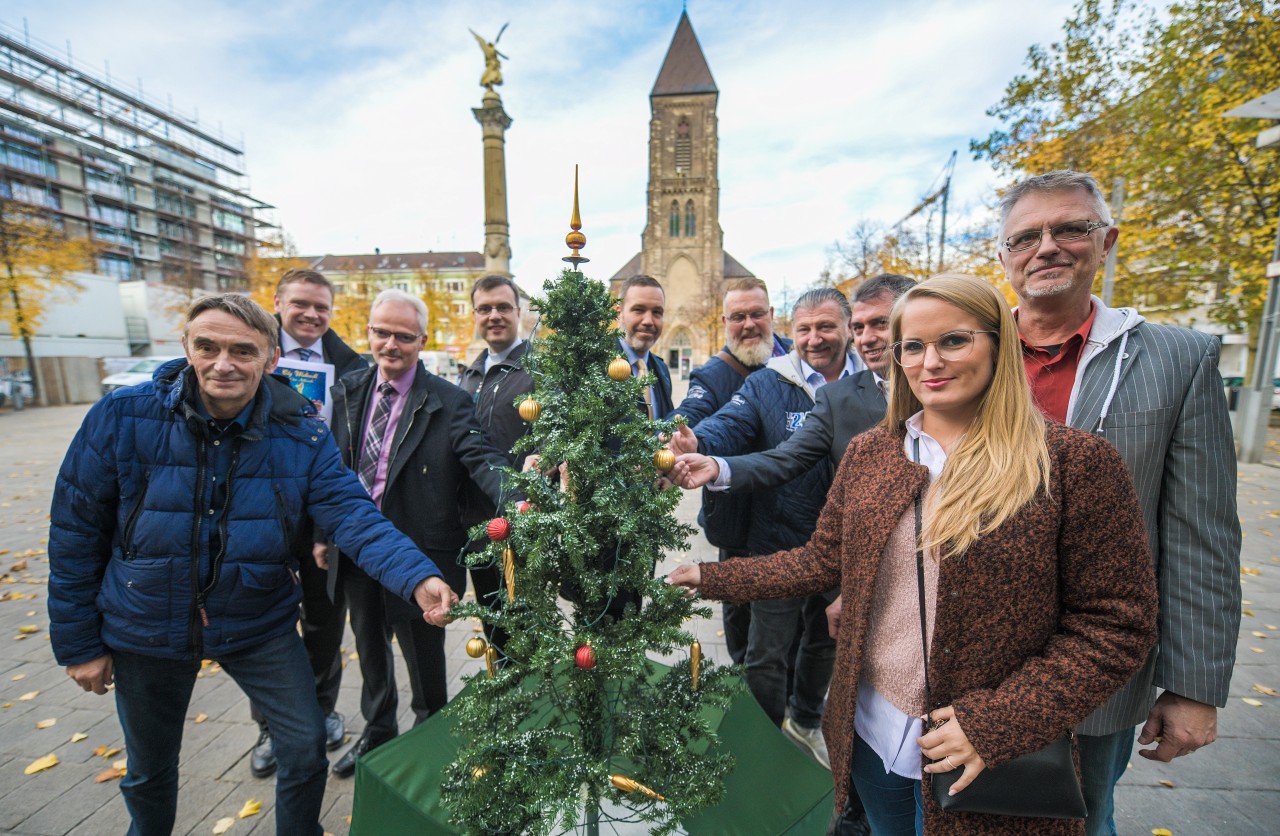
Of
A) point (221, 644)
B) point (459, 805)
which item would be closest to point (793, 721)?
point (459, 805)

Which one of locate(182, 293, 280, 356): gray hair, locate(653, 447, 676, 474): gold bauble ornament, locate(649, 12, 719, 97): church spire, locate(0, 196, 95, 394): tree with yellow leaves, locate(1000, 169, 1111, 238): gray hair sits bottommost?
locate(653, 447, 676, 474): gold bauble ornament

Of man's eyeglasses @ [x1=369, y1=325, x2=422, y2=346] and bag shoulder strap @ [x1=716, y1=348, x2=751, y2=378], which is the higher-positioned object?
man's eyeglasses @ [x1=369, y1=325, x2=422, y2=346]

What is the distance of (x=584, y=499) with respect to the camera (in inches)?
61.4

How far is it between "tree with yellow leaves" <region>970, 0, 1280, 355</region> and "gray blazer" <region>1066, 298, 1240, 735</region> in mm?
12285

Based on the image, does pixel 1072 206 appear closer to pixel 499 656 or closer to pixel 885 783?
pixel 885 783

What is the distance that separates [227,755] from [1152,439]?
4.50m

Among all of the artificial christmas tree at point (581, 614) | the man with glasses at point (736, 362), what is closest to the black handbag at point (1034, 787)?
the artificial christmas tree at point (581, 614)

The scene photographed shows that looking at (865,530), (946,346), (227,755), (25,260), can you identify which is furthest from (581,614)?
(25,260)

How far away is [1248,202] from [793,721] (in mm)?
14356

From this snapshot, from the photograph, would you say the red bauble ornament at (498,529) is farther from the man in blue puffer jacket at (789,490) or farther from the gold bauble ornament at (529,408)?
the man in blue puffer jacket at (789,490)

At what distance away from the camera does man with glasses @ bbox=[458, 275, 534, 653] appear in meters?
3.25

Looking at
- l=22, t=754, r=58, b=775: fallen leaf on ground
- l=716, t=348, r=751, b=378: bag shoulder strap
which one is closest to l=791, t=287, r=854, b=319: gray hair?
l=716, t=348, r=751, b=378: bag shoulder strap

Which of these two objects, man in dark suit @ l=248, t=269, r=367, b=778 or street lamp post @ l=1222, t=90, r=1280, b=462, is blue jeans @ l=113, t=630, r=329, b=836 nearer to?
man in dark suit @ l=248, t=269, r=367, b=778

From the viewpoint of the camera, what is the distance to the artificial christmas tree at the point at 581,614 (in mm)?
1485
